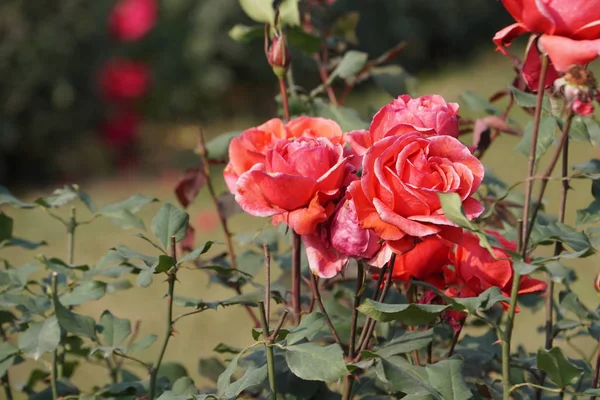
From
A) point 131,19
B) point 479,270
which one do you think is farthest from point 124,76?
point 479,270

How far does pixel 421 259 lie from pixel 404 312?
5.7 inches

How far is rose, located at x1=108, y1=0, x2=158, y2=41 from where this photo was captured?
496 centimetres

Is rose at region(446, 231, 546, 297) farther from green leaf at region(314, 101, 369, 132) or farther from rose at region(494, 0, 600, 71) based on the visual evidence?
green leaf at region(314, 101, 369, 132)

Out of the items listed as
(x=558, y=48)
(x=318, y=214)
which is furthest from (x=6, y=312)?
(x=558, y=48)

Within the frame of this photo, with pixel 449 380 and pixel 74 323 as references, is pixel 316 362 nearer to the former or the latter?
pixel 449 380

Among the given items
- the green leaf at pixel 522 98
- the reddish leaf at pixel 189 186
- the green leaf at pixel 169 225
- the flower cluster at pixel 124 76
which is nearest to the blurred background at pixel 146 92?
the flower cluster at pixel 124 76

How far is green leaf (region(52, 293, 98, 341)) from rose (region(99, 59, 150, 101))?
413 cm

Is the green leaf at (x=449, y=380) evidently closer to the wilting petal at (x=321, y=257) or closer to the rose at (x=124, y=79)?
the wilting petal at (x=321, y=257)

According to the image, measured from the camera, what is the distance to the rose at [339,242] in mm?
737

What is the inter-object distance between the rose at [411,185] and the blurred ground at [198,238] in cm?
119

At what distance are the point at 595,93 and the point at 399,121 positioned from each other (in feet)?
0.54

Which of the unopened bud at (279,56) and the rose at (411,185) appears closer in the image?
the rose at (411,185)

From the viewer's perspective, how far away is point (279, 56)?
3.14 ft

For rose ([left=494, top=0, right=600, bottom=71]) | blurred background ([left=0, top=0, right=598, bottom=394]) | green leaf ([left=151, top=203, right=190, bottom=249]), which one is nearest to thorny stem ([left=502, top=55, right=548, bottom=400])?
rose ([left=494, top=0, right=600, bottom=71])
